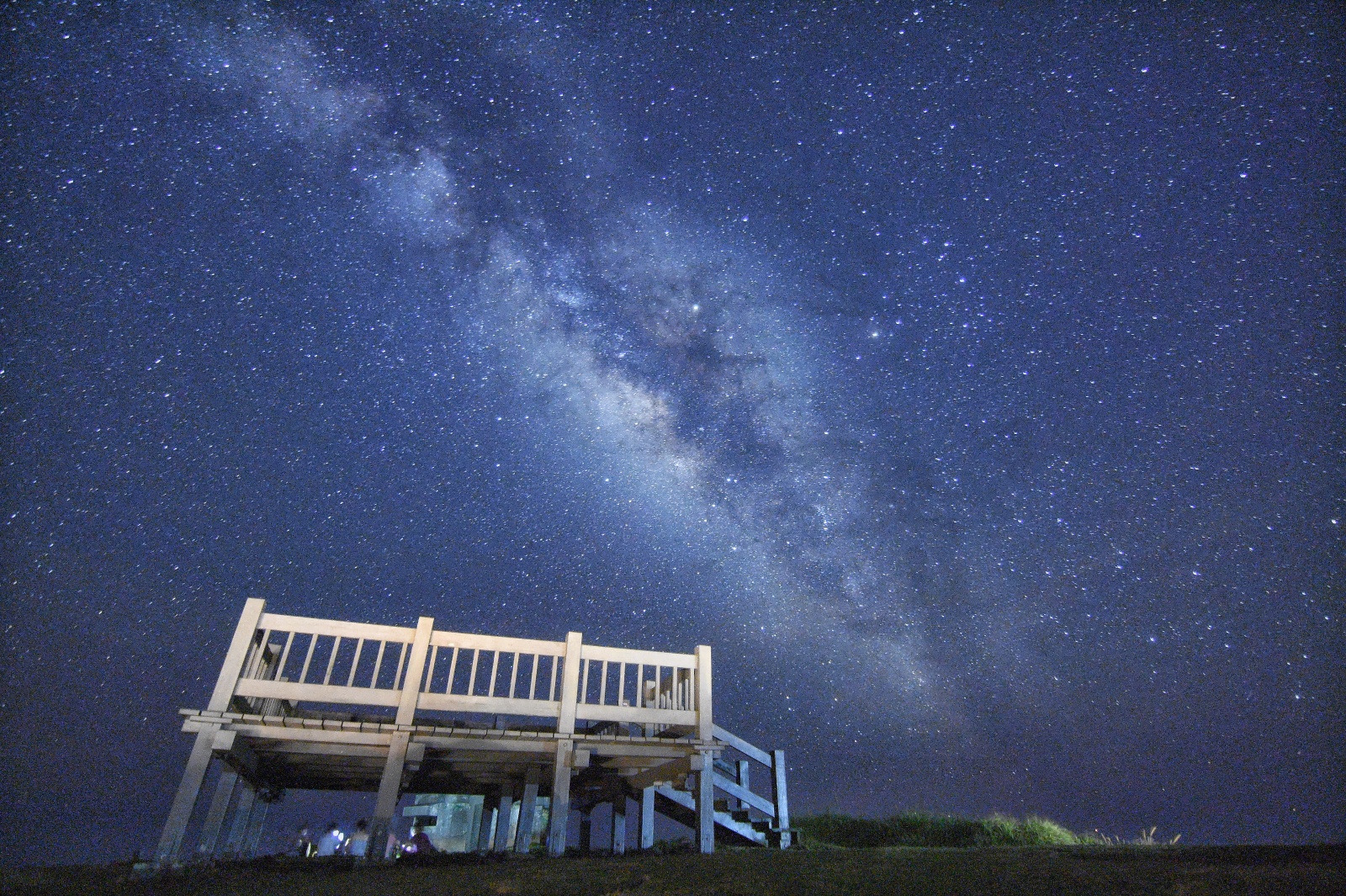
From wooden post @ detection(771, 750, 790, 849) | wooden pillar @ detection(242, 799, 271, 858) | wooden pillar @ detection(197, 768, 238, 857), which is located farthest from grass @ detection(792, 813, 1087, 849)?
wooden pillar @ detection(242, 799, 271, 858)

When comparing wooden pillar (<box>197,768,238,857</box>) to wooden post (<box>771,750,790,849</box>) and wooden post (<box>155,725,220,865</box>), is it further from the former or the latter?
wooden post (<box>771,750,790,849</box>)

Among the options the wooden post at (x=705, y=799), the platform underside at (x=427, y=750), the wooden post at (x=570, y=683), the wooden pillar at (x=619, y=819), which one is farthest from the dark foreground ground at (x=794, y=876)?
the wooden pillar at (x=619, y=819)

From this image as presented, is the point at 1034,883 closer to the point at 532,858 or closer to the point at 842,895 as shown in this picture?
the point at 842,895

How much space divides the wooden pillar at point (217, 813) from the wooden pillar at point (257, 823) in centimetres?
626

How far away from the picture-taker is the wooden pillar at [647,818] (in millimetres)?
16781

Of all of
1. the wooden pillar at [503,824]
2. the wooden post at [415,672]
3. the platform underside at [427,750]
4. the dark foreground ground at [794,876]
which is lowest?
the dark foreground ground at [794,876]

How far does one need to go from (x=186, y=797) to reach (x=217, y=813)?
49.7 inches

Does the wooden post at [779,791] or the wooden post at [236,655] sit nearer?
the wooden post at [236,655]

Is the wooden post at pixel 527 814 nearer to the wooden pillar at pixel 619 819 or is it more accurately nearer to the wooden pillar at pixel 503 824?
the wooden pillar at pixel 619 819

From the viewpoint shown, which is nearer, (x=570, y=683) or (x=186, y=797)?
(x=186, y=797)

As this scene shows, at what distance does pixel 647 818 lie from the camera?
1711 centimetres

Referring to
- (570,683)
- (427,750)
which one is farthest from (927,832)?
(427,750)

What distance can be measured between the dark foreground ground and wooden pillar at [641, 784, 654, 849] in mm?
7162

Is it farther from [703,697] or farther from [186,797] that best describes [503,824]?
[186,797]
